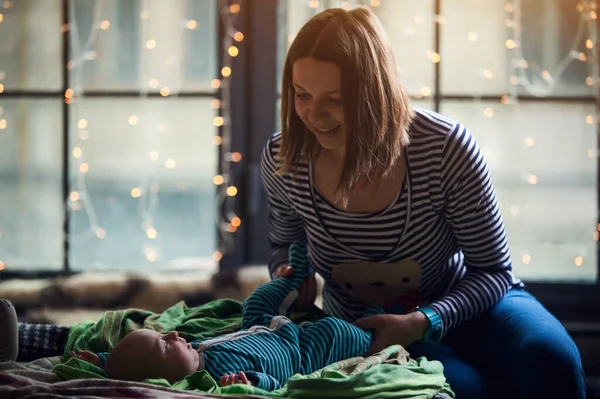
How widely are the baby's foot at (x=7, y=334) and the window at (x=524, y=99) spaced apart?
1344 millimetres

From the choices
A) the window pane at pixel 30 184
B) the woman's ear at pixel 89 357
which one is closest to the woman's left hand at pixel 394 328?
the woman's ear at pixel 89 357

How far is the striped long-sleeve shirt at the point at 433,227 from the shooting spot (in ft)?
5.47

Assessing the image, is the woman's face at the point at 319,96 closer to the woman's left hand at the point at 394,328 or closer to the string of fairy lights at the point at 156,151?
the woman's left hand at the point at 394,328

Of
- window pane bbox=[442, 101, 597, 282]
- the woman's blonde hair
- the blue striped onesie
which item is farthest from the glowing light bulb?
the blue striped onesie

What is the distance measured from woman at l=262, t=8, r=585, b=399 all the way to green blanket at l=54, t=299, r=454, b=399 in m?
0.13

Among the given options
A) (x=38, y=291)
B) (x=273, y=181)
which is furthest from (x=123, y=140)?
(x=273, y=181)

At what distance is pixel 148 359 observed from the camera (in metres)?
1.43

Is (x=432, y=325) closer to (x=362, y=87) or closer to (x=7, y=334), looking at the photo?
(x=362, y=87)

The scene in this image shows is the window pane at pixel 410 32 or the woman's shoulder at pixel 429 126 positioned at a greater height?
the window pane at pixel 410 32

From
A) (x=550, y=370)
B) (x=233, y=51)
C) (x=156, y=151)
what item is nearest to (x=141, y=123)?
(x=156, y=151)

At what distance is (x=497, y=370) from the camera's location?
1629 mm

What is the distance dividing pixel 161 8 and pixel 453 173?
126cm

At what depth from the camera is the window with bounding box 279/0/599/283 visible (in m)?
2.51

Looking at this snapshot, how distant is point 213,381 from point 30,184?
1445 millimetres
